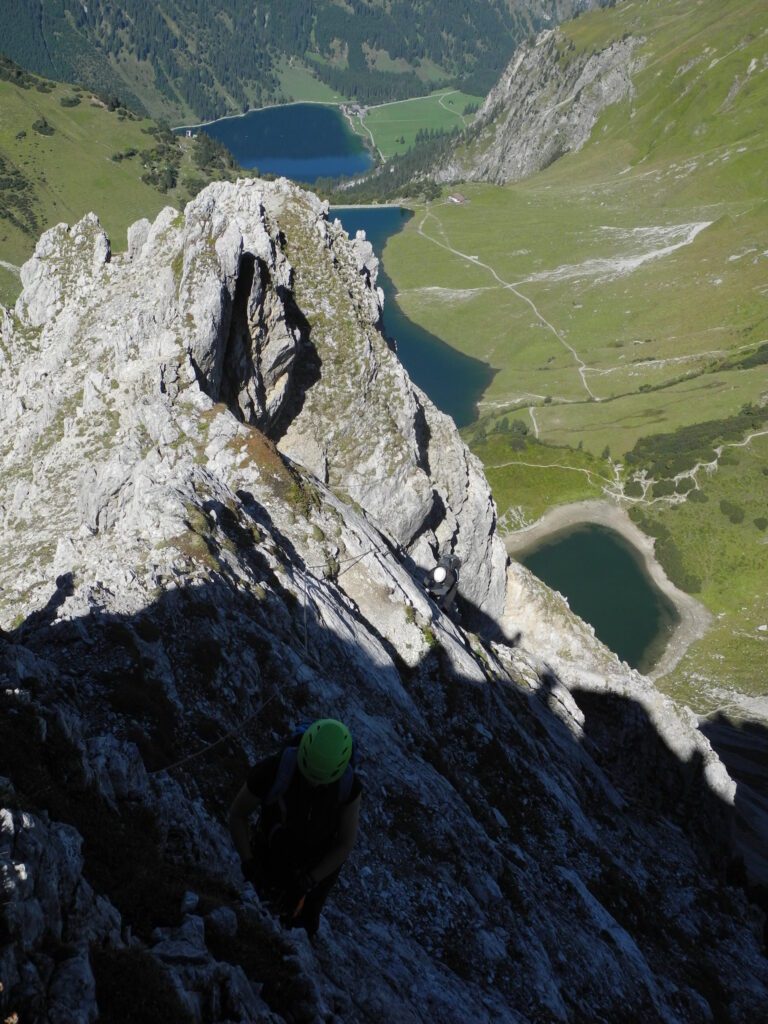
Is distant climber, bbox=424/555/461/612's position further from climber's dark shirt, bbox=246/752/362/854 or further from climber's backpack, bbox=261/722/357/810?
climber's backpack, bbox=261/722/357/810

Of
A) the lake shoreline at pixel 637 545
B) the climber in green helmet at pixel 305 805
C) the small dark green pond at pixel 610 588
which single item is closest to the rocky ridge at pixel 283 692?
the climber in green helmet at pixel 305 805

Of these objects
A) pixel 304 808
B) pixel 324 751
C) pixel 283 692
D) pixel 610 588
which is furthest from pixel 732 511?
pixel 324 751

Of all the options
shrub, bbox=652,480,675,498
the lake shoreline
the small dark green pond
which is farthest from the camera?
shrub, bbox=652,480,675,498

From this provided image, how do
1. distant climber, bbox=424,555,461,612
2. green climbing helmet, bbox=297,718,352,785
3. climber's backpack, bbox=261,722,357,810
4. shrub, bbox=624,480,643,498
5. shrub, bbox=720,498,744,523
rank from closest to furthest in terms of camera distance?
green climbing helmet, bbox=297,718,352,785 < climber's backpack, bbox=261,722,357,810 < distant climber, bbox=424,555,461,612 < shrub, bbox=720,498,744,523 < shrub, bbox=624,480,643,498

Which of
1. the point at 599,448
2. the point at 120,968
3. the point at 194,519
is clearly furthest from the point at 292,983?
the point at 599,448

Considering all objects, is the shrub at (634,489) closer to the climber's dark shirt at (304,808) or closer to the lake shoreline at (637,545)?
the lake shoreline at (637,545)

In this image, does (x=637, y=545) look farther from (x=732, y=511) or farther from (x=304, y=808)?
(x=304, y=808)

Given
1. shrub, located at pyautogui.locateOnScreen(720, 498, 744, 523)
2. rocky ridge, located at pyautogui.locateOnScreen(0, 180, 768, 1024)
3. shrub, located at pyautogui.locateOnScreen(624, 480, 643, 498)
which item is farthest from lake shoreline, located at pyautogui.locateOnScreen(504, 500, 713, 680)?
rocky ridge, located at pyautogui.locateOnScreen(0, 180, 768, 1024)
